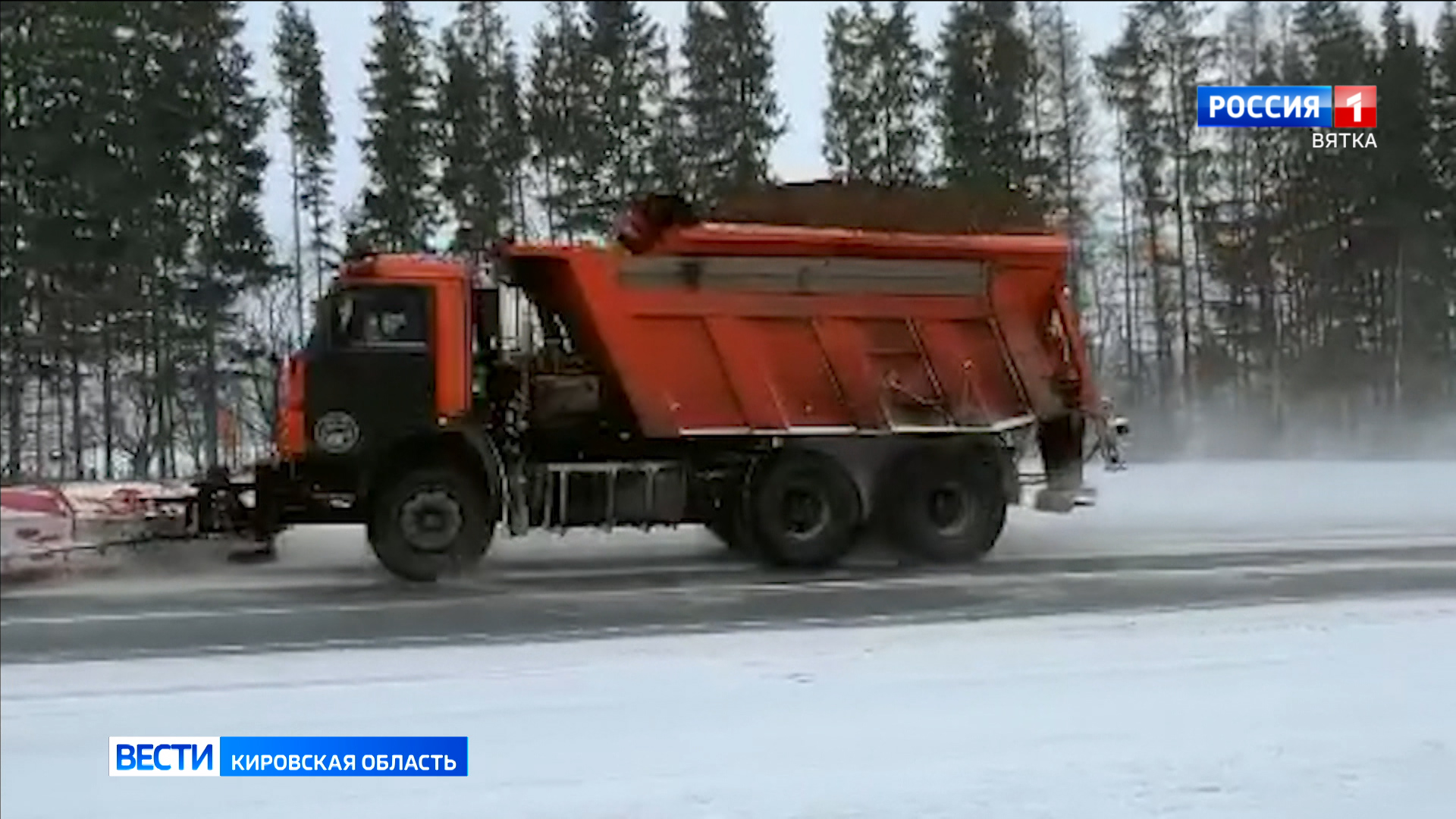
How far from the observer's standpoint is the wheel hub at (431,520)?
12156mm

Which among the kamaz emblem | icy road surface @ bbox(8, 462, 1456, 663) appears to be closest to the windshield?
the kamaz emblem

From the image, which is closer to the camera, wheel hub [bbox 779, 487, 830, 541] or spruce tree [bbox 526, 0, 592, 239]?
wheel hub [bbox 779, 487, 830, 541]

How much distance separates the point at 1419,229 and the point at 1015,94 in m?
17.2

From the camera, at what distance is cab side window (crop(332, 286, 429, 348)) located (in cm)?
1217

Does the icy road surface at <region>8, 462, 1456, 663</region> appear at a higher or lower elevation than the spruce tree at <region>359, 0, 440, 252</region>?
lower

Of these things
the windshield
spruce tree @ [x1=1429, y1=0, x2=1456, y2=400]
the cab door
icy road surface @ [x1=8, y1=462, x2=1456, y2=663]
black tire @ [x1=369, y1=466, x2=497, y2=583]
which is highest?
spruce tree @ [x1=1429, y1=0, x2=1456, y2=400]

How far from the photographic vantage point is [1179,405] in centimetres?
2756

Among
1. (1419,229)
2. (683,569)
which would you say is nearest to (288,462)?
(683,569)

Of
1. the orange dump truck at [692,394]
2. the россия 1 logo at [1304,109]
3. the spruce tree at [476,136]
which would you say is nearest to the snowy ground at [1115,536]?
the orange dump truck at [692,394]

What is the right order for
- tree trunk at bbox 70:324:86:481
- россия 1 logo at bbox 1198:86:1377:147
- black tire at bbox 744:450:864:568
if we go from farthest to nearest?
1. tree trunk at bbox 70:324:86:481
2. россия 1 logo at bbox 1198:86:1377:147
3. black tire at bbox 744:450:864:568

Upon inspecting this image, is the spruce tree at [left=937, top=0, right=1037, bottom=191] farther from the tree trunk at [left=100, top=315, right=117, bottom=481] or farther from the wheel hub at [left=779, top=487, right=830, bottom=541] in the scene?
the wheel hub at [left=779, top=487, right=830, bottom=541]

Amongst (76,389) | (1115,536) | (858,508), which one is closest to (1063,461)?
(1115,536)

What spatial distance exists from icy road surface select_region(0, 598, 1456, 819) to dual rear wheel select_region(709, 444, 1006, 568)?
319cm

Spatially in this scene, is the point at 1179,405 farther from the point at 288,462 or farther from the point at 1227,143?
the point at 288,462
